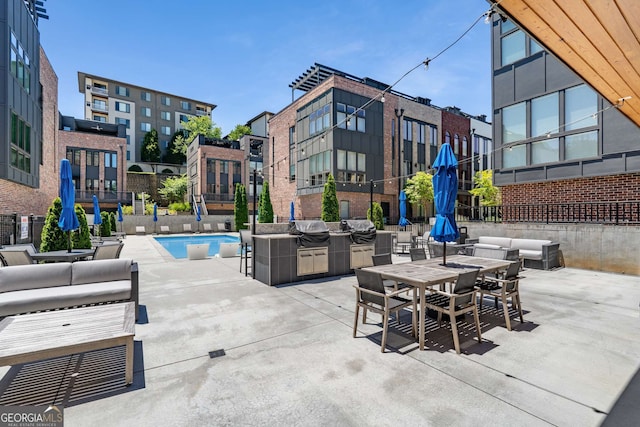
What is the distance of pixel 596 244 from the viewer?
9.42m

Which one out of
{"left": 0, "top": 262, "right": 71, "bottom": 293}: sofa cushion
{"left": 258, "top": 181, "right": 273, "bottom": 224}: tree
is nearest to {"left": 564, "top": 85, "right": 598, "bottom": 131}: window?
{"left": 0, "top": 262, "right": 71, "bottom": 293}: sofa cushion

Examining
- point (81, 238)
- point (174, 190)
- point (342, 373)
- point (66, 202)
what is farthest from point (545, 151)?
point (174, 190)

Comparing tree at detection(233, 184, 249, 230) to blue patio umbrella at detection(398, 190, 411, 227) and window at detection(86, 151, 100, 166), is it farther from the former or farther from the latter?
Result: window at detection(86, 151, 100, 166)

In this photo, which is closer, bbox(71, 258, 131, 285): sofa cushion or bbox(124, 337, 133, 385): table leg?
bbox(124, 337, 133, 385): table leg

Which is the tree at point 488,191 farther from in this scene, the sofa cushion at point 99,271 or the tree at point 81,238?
the tree at point 81,238

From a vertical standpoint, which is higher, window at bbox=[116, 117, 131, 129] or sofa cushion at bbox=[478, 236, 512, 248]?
window at bbox=[116, 117, 131, 129]

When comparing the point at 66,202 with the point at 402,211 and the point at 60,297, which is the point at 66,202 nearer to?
the point at 60,297

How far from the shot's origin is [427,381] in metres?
3.18

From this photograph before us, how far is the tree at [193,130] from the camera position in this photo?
5012 cm

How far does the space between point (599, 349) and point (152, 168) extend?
54.7m

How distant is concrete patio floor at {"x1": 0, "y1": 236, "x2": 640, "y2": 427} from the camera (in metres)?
2.64

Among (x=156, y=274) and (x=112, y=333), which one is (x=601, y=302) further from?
(x=156, y=274)

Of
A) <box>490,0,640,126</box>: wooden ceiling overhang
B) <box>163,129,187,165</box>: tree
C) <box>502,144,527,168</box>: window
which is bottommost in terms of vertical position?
<box>490,0,640,126</box>: wooden ceiling overhang

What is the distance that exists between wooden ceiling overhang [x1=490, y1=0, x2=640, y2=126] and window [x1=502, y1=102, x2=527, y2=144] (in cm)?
872
